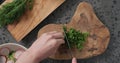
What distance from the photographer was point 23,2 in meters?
1.06

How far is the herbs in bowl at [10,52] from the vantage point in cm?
102

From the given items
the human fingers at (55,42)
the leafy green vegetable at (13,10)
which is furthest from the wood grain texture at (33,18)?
the human fingers at (55,42)

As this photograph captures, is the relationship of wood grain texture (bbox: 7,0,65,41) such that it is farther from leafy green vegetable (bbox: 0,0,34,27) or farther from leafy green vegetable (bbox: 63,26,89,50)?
leafy green vegetable (bbox: 63,26,89,50)

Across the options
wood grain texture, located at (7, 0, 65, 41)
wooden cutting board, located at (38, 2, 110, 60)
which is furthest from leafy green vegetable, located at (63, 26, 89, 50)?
wood grain texture, located at (7, 0, 65, 41)

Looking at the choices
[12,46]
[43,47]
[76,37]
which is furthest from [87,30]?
[12,46]

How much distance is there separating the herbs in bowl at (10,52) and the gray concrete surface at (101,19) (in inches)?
2.6

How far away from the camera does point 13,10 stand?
1.05 metres

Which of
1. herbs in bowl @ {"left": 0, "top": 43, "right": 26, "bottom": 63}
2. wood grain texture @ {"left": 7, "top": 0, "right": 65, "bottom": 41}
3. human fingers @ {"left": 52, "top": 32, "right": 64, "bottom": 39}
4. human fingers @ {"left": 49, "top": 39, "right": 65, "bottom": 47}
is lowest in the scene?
herbs in bowl @ {"left": 0, "top": 43, "right": 26, "bottom": 63}

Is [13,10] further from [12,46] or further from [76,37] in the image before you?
[76,37]

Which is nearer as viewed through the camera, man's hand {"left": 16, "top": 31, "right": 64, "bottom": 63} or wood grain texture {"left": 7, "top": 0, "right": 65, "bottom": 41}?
man's hand {"left": 16, "top": 31, "right": 64, "bottom": 63}

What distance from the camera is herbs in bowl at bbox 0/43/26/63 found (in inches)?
40.2

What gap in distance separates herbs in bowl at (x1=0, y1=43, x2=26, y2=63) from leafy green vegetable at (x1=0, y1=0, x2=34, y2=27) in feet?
0.35

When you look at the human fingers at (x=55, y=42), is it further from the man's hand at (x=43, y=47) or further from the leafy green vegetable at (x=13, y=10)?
the leafy green vegetable at (x=13, y=10)

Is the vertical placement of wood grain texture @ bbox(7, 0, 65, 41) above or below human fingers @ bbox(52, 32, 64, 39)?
above
